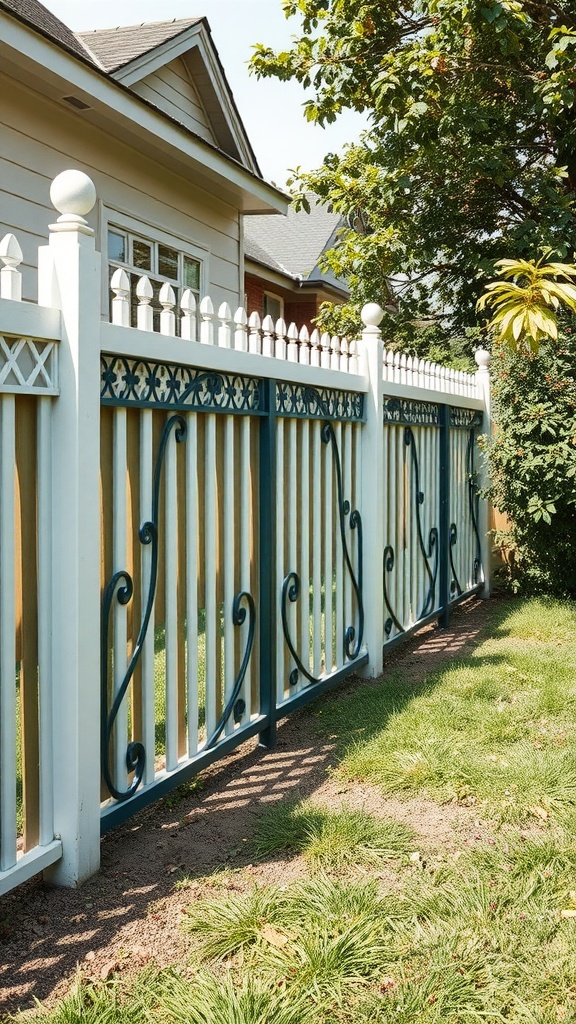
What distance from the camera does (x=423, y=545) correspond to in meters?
6.15

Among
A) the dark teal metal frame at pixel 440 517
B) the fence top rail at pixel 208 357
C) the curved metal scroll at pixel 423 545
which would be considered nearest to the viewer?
the fence top rail at pixel 208 357

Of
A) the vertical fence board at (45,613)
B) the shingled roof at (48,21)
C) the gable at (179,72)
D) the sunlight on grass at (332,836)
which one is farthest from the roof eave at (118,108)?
the sunlight on grass at (332,836)

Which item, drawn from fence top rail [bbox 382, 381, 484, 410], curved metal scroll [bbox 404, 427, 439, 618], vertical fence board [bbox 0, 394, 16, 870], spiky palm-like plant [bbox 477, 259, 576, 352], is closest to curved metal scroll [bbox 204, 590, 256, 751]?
vertical fence board [bbox 0, 394, 16, 870]

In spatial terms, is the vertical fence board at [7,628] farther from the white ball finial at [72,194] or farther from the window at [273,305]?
the window at [273,305]

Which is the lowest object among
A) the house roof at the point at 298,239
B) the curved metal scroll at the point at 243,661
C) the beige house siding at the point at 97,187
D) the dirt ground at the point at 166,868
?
the dirt ground at the point at 166,868

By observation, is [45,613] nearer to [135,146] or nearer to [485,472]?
[135,146]

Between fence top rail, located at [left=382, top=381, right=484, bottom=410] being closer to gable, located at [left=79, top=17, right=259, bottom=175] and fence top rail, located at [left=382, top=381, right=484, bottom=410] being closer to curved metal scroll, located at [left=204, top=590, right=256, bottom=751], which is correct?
curved metal scroll, located at [left=204, top=590, right=256, bottom=751]

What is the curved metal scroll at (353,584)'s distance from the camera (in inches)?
161

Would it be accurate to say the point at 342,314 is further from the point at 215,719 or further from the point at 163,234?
the point at 215,719

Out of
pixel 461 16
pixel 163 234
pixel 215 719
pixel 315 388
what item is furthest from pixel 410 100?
pixel 215 719

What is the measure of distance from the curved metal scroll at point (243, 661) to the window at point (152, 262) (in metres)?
3.27

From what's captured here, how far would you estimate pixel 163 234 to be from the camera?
23.6 ft

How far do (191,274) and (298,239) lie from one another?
1171 centimetres

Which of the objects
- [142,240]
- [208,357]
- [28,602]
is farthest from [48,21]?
[28,602]
